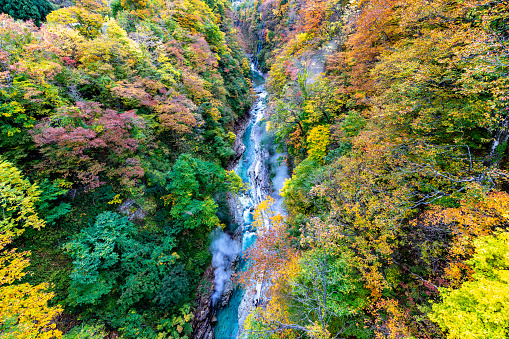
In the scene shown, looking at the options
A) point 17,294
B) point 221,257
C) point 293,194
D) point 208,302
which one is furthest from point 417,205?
point 17,294

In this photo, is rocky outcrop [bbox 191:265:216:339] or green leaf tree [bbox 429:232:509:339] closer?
green leaf tree [bbox 429:232:509:339]

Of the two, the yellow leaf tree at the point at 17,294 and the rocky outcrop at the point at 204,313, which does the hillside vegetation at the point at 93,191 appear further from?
the rocky outcrop at the point at 204,313

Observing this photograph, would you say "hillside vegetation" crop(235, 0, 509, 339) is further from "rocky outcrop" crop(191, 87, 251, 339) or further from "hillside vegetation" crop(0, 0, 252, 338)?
"hillside vegetation" crop(0, 0, 252, 338)

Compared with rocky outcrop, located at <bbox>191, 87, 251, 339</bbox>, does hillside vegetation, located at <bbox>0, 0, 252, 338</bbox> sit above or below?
above

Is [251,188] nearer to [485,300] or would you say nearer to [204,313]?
[204,313]

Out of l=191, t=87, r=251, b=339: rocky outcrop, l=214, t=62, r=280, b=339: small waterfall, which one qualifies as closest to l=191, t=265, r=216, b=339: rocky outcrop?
l=191, t=87, r=251, b=339: rocky outcrop
